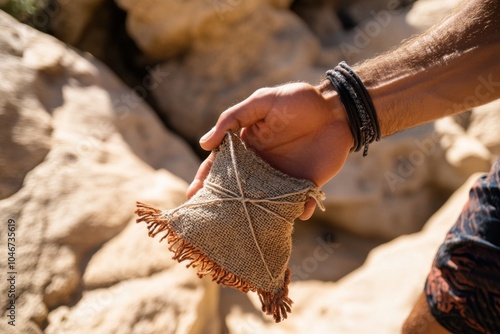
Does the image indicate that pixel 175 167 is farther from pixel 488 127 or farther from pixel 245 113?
pixel 488 127

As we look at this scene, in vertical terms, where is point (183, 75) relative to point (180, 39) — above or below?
below

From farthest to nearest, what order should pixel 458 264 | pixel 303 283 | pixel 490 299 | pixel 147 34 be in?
pixel 147 34 < pixel 303 283 < pixel 458 264 < pixel 490 299

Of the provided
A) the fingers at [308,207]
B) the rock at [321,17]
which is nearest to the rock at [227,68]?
the rock at [321,17]

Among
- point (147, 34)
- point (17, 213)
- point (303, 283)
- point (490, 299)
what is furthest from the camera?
point (147, 34)

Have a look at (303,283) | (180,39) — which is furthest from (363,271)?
(180,39)

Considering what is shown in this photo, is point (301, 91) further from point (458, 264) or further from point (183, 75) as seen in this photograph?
Answer: point (183, 75)

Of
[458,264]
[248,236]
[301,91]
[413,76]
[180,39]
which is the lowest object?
[180,39]
